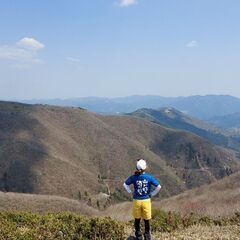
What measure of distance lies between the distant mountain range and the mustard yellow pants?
10819 centimetres

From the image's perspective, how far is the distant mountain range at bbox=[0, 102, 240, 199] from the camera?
128250 mm

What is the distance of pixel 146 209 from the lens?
1425cm

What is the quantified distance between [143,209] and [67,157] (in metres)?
136

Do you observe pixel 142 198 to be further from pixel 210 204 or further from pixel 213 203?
pixel 213 203

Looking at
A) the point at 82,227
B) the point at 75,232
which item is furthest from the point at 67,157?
the point at 75,232

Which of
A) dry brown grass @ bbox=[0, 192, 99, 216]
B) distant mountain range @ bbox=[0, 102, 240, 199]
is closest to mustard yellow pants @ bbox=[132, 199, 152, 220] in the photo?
dry brown grass @ bbox=[0, 192, 99, 216]

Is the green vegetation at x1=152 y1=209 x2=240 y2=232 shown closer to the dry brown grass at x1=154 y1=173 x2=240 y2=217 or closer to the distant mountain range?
the dry brown grass at x1=154 y1=173 x2=240 y2=217

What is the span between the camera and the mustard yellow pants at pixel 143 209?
561 inches

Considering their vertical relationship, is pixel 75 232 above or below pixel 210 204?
above

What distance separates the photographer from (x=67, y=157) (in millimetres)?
148500

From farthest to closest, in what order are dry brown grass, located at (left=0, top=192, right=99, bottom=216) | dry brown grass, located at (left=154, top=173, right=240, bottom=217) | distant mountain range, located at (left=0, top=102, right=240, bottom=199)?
distant mountain range, located at (left=0, top=102, right=240, bottom=199) → dry brown grass, located at (left=0, top=192, right=99, bottom=216) → dry brown grass, located at (left=154, top=173, right=240, bottom=217)

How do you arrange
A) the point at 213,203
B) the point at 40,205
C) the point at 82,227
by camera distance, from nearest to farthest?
1. the point at 82,227
2. the point at 213,203
3. the point at 40,205

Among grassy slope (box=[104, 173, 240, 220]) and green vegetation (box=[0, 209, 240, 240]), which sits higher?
green vegetation (box=[0, 209, 240, 240])

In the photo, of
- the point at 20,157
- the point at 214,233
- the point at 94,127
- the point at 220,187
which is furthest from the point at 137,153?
the point at 214,233
